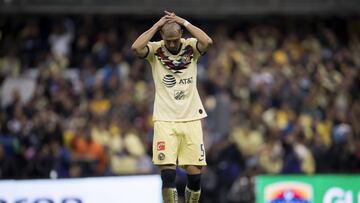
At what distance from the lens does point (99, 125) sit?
2367 centimetres

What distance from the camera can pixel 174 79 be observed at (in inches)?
576

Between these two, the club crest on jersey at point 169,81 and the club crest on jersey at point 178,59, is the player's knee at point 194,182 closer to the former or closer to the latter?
the club crest on jersey at point 169,81

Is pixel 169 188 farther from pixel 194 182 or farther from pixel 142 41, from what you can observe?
pixel 142 41

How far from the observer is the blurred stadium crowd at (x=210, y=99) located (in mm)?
22984

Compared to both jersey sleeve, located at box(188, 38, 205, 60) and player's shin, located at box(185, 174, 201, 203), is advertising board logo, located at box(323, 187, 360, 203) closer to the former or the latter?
player's shin, located at box(185, 174, 201, 203)

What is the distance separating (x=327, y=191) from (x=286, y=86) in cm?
641

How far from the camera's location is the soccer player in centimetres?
1444

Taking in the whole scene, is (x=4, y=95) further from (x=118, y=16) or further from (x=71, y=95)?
(x=118, y=16)

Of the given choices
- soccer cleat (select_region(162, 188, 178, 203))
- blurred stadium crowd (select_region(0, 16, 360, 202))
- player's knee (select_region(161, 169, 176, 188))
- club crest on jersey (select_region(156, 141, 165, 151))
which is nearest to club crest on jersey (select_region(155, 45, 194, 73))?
club crest on jersey (select_region(156, 141, 165, 151))

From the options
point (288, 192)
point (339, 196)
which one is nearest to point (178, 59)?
point (288, 192)

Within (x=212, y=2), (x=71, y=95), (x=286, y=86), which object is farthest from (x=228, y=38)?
(x=71, y=95)

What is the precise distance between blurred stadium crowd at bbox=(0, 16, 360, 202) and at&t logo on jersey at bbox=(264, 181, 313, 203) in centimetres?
184

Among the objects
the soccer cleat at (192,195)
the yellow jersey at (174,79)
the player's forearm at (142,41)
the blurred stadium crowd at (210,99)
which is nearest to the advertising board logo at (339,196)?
the blurred stadium crowd at (210,99)

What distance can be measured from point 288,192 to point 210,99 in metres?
5.62
